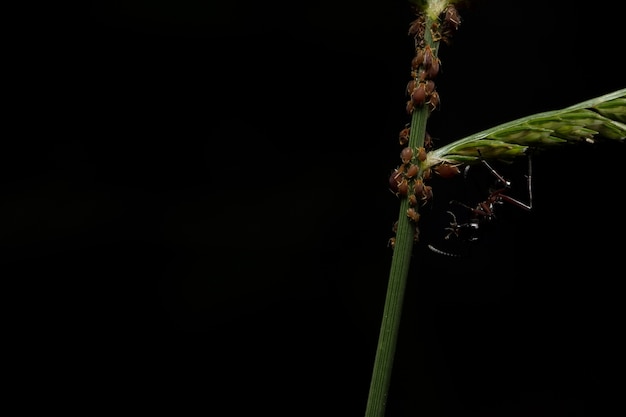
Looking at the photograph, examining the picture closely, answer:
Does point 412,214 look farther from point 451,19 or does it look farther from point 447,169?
point 451,19

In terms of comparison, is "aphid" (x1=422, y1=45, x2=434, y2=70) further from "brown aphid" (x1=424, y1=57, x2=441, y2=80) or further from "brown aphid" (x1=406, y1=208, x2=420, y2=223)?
"brown aphid" (x1=406, y1=208, x2=420, y2=223)

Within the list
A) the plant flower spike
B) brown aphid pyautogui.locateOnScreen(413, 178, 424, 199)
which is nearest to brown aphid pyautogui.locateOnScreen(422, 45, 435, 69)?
the plant flower spike

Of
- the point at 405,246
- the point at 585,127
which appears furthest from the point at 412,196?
the point at 585,127

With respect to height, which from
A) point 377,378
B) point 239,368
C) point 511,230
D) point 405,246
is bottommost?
point 239,368

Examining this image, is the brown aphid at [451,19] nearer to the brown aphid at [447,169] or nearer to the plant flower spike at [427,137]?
the plant flower spike at [427,137]

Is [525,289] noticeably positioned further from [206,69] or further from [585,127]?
[585,127]

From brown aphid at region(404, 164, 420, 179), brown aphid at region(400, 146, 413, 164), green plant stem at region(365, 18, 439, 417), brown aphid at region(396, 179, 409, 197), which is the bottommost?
green plant stem at region(365, 18, 439, 417)
